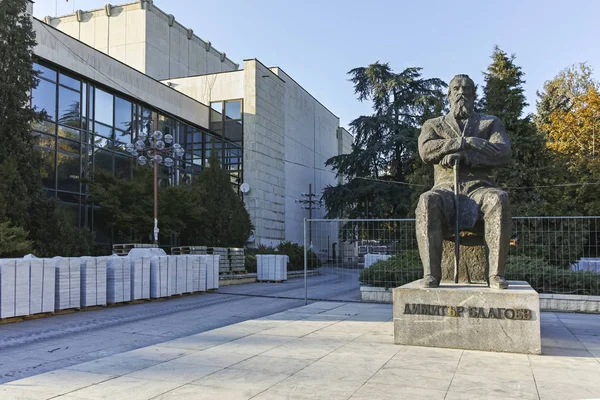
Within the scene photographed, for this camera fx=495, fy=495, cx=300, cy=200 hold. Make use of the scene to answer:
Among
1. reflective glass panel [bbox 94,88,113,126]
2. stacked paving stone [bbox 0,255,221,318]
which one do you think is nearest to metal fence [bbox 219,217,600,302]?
stacked paving stone [bbox 0,255,221,318]

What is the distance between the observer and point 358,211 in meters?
35.0

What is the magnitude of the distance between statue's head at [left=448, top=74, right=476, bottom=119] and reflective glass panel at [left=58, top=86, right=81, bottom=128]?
18729 mm

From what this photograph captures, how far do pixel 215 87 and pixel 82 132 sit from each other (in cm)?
1206

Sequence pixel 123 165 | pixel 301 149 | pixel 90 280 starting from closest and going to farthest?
pixel 90 280
pixel 123 165
pixel 301 149

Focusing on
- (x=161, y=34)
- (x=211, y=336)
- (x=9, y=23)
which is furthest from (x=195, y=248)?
(x=161, y=34)

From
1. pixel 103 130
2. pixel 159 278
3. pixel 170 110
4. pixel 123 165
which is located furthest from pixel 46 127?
pixel 159 278

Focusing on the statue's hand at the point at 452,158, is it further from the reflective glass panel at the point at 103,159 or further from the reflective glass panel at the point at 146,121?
the reflective glass panel at the point at 146,121

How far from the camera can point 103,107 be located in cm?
2367

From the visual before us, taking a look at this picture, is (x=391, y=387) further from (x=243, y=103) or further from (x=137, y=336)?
(x=243, y=103)

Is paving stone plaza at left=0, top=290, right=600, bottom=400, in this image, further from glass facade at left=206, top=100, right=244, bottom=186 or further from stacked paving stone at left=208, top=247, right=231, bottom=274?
glass facade at left=206, top=100, right=244, bottom=186

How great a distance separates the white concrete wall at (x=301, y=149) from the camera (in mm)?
37438

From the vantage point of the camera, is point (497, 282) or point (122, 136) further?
point (122, 136)

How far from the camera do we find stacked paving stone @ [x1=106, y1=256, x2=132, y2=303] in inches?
458

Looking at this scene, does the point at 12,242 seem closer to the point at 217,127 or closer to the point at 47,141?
the point at 47,141
